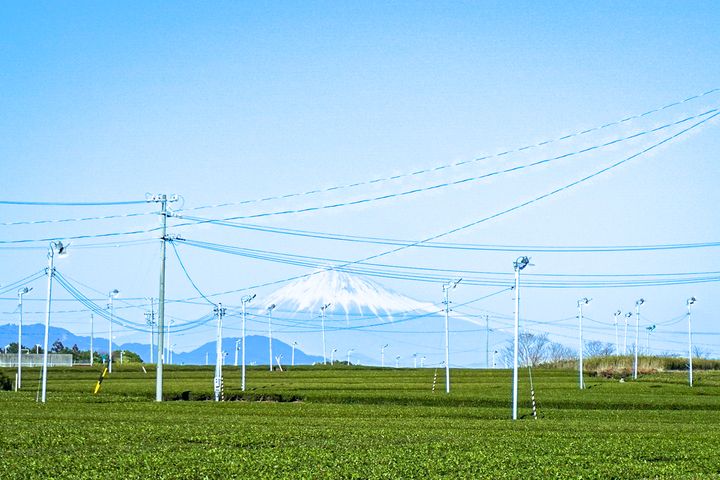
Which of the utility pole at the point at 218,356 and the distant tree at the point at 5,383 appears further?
the distant tree at the point at 5,383

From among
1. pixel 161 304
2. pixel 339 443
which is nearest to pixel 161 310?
pixel 161 304

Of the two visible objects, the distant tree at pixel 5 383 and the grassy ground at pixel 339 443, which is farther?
the distant tree at pixel 5 383

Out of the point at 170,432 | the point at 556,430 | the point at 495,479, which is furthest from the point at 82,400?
the point at 495,479

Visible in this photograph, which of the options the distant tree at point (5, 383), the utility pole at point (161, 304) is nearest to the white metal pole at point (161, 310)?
the utility pole at point (161, 304)

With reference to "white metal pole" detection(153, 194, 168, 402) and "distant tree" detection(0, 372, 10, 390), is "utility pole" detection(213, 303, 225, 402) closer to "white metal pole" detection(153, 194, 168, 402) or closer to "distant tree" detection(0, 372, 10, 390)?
"white metal pole" detection(153, 194, 168, 402)

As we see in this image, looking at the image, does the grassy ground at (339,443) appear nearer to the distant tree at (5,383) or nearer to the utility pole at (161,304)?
the utility pole at (161,304)

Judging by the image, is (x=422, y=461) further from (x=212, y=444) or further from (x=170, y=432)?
(x=170, y=432)

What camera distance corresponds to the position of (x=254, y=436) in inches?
1282

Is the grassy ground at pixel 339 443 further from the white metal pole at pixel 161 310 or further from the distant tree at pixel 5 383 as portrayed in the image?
the distant tree at pixel 5 383

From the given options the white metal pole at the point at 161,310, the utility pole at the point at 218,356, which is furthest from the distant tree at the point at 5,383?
the white metal pole at the point at 161,310

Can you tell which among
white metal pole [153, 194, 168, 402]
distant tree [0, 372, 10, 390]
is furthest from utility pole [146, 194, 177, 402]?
distant tree [0, 372, 10, 390]

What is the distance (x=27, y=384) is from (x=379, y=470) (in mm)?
77261

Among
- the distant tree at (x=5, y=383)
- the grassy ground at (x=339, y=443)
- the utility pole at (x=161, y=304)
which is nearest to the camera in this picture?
the grassy ground at (x=339, y=443)

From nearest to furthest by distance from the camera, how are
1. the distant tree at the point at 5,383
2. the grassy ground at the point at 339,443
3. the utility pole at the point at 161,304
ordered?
the grassy ground at the point at 339,443 → the utility pole at the point at 161,304 → the distant tree at the point at 5,383
